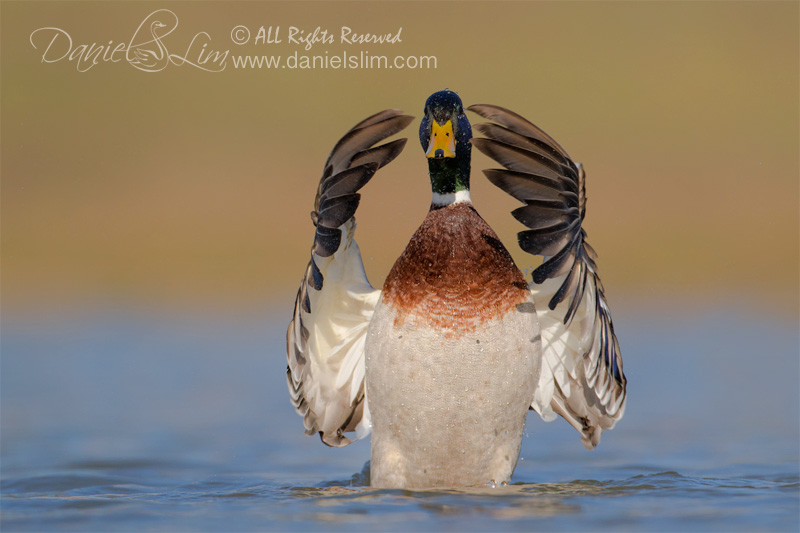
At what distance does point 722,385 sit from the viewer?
9.50m

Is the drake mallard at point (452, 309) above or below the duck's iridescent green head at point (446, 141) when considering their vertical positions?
below

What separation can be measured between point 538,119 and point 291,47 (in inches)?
264

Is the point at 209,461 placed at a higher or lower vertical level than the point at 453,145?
lower

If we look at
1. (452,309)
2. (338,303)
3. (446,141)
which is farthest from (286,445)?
(446,141)

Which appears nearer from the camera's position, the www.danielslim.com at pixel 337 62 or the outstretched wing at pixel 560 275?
the outstretched wing at pixel 560 275

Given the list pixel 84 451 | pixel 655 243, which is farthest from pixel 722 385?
pixel 655 243

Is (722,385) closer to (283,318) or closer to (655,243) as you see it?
(283,318)

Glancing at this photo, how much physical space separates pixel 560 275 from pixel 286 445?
135 inches

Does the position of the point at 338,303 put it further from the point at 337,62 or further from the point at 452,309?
the point at 337,62

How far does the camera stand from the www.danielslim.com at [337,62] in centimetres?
2047

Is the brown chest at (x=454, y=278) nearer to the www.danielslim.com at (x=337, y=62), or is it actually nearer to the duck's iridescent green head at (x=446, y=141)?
the duck's iridescent green head at (x=446, y=141)

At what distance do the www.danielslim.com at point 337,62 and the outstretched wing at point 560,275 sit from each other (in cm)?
1469

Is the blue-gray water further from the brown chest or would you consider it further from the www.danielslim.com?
the www.danielslim.com

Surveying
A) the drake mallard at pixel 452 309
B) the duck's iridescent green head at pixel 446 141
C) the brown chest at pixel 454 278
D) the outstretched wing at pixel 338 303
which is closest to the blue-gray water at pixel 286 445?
the drake mallard at pixel 452 309
